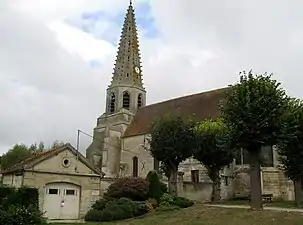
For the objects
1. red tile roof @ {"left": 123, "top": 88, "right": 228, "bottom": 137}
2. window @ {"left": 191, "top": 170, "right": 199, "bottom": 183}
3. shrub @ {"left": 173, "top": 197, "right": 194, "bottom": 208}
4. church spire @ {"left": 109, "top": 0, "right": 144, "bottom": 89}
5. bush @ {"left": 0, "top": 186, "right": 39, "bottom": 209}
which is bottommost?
shrub @ {"left": 173, "top": 197, "right": 194, "bottom": 208}

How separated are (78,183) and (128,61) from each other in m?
30.7

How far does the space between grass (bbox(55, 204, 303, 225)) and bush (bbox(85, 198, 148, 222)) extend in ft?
2.90

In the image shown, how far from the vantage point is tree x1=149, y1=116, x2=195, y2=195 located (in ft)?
81.7

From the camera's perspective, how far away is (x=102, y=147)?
147 ft

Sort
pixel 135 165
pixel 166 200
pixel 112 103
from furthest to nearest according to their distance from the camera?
1. pixel 112 103
2. pixel 135 165
3. pixel 166 200

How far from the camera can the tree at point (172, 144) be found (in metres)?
24.9

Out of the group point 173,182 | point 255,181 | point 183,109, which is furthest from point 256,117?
point 183,109

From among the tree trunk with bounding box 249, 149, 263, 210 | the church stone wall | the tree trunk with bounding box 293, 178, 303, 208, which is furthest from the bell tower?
the tree trunk with bounding box 249, 149, 263, 210

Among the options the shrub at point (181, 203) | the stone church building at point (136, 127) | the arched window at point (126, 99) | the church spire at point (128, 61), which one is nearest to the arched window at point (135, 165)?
the stone church building at point (136, 127)

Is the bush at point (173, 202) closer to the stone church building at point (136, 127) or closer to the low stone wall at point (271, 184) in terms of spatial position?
the stone church building at point (136, 127)

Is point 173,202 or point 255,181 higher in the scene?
point 255,181

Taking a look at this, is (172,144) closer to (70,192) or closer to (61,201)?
(70,192)

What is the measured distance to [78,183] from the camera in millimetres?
21266

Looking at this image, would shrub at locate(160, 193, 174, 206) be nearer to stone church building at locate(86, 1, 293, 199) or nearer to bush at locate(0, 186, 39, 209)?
stone church building at locate(86, 1, 293, 199)
